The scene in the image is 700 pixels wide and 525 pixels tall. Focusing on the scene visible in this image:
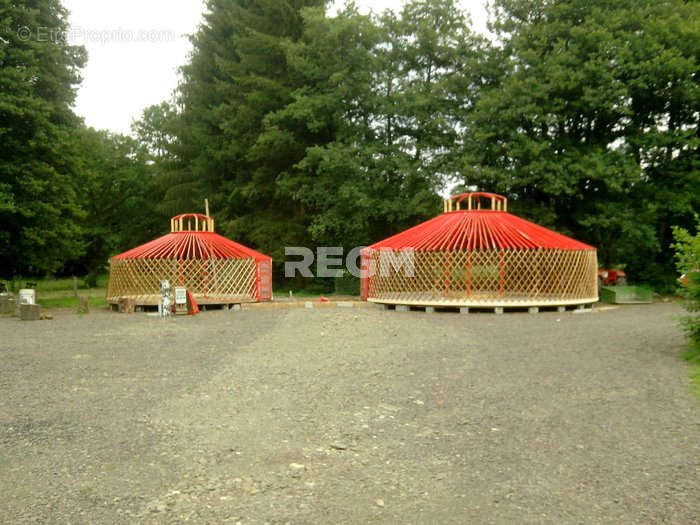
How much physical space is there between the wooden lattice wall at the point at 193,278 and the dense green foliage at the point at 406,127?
2161mm

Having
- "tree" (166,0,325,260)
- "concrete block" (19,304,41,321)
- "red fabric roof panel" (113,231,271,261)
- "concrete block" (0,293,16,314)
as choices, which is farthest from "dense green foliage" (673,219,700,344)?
"tree" (166,0,325,260)

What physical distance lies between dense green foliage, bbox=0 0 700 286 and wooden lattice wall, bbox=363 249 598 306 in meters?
2.19

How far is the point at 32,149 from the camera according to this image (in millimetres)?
12453

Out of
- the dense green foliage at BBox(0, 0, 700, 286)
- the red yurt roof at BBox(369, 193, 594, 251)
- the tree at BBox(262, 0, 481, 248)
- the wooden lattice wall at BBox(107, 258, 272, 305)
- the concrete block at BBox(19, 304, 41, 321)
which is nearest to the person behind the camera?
the concrete block at BBox(19, 304, 41, 321)

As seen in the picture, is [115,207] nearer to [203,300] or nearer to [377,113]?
[377,113]

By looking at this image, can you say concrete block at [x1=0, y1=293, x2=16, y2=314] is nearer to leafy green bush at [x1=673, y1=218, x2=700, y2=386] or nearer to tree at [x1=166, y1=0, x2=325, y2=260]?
tree at [x1=166, y1=0, x2=325, y2=260]

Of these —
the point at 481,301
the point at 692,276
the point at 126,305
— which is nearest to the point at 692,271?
the point at 692,276

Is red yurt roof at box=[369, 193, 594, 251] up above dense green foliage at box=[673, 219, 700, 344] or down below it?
above

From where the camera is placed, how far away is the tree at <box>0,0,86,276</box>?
1183cm

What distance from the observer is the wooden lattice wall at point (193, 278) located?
37.0 feet

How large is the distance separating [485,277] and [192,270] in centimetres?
570

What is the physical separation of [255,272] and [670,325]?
763 cm

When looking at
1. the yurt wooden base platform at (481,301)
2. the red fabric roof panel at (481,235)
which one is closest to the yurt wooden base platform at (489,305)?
the yurt wooden base platform at (481,301)

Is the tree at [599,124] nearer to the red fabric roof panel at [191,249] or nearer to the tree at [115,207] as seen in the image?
the red fabric roof panel at [191,249]
